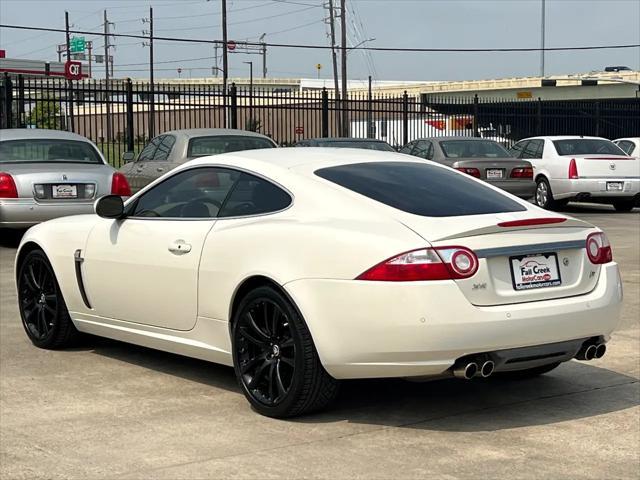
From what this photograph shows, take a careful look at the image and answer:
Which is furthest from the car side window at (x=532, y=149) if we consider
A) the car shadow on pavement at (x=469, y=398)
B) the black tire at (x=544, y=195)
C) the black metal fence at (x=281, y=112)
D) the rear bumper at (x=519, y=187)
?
the car shadow on pavement at (x=469, y=398)

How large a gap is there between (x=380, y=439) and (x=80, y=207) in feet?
28.0

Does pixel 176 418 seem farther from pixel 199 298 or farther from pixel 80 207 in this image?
pixel 80 207

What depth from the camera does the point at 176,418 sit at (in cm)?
558

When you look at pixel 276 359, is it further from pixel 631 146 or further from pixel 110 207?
pixel 631 146

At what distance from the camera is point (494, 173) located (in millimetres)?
19125

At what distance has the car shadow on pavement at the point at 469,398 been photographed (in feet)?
18.2

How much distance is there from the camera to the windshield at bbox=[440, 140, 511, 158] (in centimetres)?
1978

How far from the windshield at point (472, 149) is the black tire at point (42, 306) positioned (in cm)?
1295

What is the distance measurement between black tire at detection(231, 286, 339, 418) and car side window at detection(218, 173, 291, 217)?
0.51 m

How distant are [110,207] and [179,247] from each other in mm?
744

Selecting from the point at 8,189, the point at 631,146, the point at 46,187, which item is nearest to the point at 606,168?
the point at 631,146

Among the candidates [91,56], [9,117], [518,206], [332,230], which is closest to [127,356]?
[332,230]

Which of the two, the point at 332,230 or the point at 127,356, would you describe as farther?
the point at 127,356

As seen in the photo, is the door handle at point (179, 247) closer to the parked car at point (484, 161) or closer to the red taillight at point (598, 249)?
the red taillight at point (598, 249)
